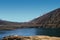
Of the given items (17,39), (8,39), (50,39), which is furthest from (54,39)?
(8,39)

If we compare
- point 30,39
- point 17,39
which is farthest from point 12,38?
point 30,39

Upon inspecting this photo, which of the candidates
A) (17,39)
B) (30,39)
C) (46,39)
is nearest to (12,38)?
(17,39)

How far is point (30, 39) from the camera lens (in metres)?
29.8

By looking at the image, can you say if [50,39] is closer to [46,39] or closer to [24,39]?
[46,39]

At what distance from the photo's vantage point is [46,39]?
29.2 m

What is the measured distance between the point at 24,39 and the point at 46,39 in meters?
3.33

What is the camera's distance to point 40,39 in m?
29.2

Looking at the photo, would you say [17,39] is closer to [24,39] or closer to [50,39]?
[24,39]

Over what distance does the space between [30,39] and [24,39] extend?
92cm

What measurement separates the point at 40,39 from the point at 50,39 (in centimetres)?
148

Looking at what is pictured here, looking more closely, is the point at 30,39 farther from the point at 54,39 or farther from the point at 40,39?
the point at 54,39

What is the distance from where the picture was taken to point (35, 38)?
97.0 ft

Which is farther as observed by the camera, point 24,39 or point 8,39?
point 8,39

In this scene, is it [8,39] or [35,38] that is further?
[8,39]
